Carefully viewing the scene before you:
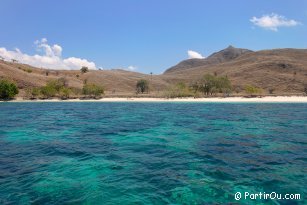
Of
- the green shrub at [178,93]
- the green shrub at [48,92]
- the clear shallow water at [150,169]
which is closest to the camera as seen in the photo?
the clear shallow water at [150,169]

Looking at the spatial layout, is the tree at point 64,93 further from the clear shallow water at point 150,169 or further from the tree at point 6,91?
the clear shallow water at point 150,169

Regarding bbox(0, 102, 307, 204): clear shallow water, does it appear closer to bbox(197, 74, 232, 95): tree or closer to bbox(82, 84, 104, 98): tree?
bbox(82, 84, 104, 98): tree

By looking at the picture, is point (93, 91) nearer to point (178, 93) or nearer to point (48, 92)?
point (48, 92)

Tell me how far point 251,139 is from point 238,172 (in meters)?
11.4

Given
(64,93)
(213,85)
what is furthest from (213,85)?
(64,93)

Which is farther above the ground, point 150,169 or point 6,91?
point 6,91

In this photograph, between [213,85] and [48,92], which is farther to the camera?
[213,85]

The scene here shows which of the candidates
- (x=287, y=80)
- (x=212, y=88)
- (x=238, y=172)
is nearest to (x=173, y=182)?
(x=238, y=172)

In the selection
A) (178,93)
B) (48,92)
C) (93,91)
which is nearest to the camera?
(178,93)

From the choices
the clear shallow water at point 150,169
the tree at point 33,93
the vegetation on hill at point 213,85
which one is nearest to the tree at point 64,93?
the tree at point 33,93

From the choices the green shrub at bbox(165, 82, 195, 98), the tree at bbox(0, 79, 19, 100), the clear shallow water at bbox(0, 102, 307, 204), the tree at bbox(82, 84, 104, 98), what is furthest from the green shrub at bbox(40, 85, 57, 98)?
the clear shallow water at bbox(0, 102, 307, 204)

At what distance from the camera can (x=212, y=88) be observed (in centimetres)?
11838

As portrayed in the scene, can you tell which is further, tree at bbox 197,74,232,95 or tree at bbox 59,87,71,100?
tree at bbox 197,74,232,95

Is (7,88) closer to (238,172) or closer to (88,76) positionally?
(88,76)
